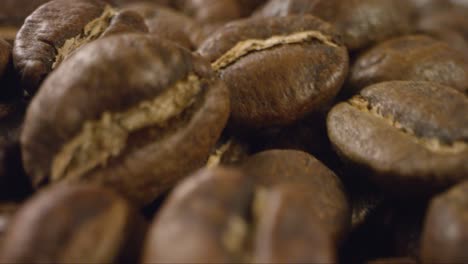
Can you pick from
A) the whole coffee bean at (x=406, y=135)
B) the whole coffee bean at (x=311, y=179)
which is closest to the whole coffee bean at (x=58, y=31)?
the whole coffee bean at (x=311, y=179)

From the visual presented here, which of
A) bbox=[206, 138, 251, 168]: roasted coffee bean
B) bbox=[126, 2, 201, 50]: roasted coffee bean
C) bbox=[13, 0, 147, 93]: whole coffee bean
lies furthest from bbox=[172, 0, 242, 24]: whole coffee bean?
bbox=[206, 138, 251, 168]: roasted coffee bean

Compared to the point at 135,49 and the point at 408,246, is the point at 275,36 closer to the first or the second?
the point at 135,49

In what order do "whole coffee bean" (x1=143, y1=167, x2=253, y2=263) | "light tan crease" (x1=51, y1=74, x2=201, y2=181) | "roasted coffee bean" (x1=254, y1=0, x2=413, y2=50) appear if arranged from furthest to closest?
"roasted coffee bean" (x1=254, y1=0, x2=413, y2=50) < "light tan crease" (x1=51, y1=74, x2=201, y2=181) < "whole coffee bean" (x1=143, y1=167, x2=253, y2=263)

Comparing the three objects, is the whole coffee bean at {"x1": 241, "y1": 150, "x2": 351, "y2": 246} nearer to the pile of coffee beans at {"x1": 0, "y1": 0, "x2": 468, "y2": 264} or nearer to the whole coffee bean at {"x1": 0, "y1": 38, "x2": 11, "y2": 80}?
the pile of coffee beans at {"x1": 0, "y1": 0, "x2": 468, "y2": 264}

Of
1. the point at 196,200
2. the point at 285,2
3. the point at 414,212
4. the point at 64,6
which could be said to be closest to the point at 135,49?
the point at 196,200

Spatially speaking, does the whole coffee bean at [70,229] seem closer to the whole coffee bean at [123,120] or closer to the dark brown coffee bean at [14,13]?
the whole coffee bean at [123,120]

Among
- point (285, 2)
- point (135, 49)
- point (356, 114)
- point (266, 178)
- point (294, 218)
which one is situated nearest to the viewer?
point (294, 218)
